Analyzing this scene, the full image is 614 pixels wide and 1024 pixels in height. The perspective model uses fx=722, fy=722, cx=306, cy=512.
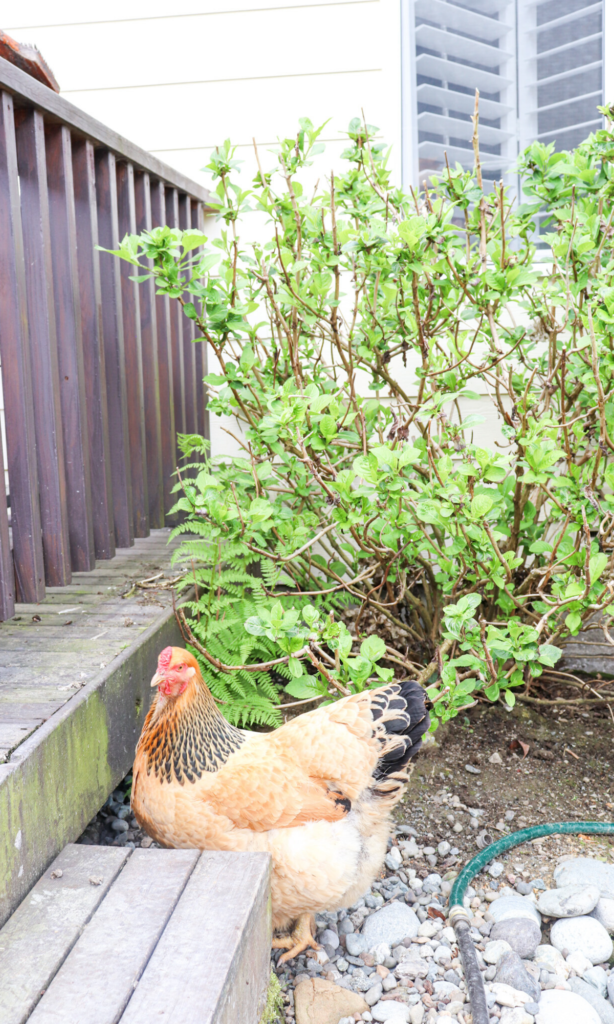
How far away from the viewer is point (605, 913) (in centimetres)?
232

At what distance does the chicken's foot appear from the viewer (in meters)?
2.20

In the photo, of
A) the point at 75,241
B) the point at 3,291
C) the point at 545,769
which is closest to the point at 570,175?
the point at 75,241

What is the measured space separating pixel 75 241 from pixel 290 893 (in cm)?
249

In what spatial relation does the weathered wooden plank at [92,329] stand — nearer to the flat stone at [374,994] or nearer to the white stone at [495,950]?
the flat stone at [374,994]

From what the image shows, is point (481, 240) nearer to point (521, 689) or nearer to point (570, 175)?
point (570, 175)

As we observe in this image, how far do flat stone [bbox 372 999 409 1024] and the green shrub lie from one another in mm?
901

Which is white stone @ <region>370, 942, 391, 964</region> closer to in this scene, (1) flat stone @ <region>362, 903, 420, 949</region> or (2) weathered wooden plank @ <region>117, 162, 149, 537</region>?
(1) flat stone @ <region>362, 903, 420, 949</region>

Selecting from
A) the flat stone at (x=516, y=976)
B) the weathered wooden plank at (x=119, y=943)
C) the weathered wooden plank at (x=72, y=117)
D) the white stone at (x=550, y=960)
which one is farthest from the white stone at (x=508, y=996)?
the weathered wooden plank at (x=72, y=117)

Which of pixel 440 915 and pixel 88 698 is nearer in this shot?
pixel 88 698

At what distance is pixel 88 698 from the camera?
2096 mm

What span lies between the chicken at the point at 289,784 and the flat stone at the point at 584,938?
62 cm

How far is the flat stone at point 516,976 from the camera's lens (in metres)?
2.05

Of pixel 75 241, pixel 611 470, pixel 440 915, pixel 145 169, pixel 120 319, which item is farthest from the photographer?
pixel 145 169

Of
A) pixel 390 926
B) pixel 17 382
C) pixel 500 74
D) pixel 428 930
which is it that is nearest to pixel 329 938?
pixel 390 926
